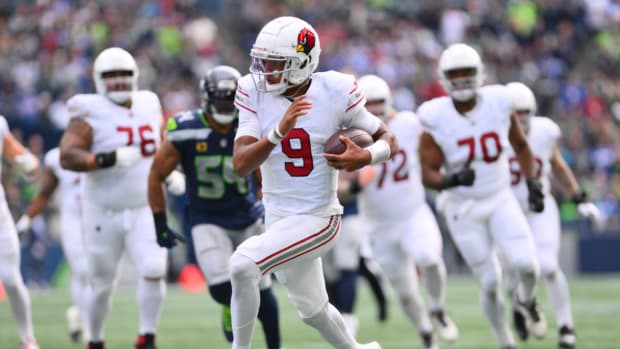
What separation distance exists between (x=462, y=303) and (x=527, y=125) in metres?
4.14

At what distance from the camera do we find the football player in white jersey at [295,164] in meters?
5.84

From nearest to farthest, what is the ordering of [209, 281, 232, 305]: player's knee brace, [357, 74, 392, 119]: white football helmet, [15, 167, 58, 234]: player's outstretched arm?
[209, 281, 232, 305]: player's knee brace < [357, 74, 392, 119]: white football helmet < [15, 167, 58, 234]: player's outstretched arm

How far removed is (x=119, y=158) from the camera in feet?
25.1

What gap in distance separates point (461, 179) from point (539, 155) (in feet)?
3.91

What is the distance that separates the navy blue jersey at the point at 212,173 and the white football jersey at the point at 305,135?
1267 mm

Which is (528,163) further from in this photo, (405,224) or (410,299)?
(410,299)

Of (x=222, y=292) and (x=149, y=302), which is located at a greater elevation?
(x=222, y=292)

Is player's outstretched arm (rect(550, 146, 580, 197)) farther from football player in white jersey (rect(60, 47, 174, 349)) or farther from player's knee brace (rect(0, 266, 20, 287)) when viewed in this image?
player's knee brace (rect(0, 266, 20, 287))

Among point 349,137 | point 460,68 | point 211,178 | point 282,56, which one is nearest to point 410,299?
point 460,68

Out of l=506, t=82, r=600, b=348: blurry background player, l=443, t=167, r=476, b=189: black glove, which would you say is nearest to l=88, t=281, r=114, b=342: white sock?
l=443, t=167, r=476, b=189: black glove

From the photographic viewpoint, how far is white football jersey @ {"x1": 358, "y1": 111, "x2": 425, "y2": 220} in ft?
29.8

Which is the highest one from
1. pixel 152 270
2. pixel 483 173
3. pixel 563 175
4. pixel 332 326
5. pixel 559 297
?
pixel 483 173

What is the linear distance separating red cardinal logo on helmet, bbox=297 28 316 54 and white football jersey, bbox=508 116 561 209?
10.5ft

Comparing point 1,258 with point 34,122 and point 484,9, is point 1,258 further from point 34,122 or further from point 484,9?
point 484,9
